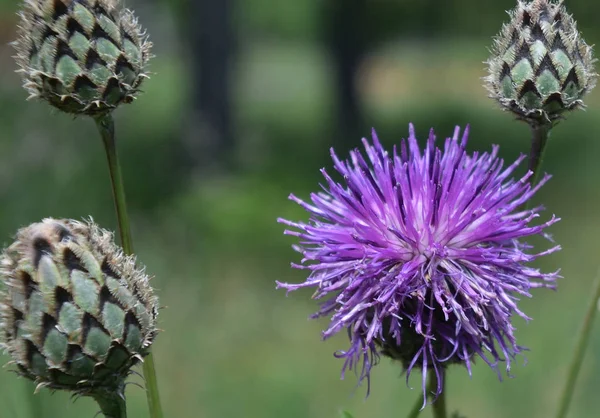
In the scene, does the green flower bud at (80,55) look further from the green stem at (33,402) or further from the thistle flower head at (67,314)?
the green stem at (33,402)

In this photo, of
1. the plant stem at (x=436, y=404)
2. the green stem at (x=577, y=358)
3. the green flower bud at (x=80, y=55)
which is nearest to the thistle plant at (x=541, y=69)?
the green stem at (x=577, y=358)

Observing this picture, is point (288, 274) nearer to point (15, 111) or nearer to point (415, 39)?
point (15, 111)

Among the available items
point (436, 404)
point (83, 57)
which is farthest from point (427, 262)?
point (83, 57)

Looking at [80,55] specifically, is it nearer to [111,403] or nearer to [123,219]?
[123,219]

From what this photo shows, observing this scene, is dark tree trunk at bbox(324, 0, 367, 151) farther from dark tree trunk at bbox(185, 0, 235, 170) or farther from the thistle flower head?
the thistle flower head

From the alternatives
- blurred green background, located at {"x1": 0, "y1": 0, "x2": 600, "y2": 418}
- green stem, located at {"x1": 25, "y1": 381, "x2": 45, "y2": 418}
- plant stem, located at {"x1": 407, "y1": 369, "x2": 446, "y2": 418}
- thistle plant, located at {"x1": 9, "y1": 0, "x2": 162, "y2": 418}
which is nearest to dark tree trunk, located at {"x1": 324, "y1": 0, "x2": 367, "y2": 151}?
blurred green background, located at {"x1": 0, "y1": 0, "x2": 600, "y2": 418}

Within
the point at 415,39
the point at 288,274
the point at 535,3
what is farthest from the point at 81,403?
the point at 415,39
